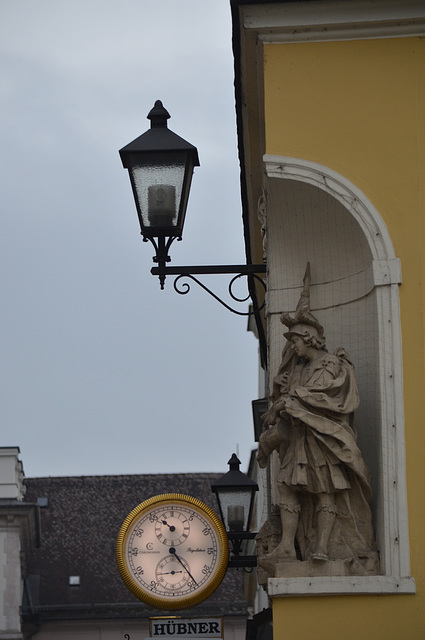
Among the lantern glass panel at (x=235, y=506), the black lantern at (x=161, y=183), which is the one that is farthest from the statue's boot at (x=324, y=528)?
the lantern glass panel at (x=235, y=506)

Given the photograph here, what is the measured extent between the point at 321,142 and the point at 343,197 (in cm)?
43

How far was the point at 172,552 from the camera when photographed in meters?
8.82

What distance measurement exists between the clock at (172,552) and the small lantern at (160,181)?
1.67 m

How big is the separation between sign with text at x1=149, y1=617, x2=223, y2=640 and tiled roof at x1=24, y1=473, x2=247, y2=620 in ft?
92.5

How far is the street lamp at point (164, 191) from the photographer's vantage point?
9.23 m

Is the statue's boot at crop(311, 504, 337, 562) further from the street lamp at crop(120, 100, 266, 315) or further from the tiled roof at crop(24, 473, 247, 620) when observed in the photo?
the tiled roof at crop(24, 473, 247, 620)

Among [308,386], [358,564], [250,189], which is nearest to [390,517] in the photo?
[358,564]

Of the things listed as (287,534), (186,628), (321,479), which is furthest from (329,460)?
(186,628)

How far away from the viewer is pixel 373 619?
793cm

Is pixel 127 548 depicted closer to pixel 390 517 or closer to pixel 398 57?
pixel 390 517

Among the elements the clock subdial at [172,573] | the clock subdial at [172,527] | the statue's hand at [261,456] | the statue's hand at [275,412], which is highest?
the statue's hand at [275,412]

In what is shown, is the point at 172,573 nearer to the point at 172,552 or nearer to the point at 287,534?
the point at 172,552

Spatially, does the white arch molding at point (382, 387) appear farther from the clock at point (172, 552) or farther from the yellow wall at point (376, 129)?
the clock at point (172, 552)

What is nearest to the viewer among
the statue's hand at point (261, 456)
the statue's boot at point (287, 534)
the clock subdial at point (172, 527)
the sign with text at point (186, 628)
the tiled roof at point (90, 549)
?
the statue's boot at point (287, 534)
